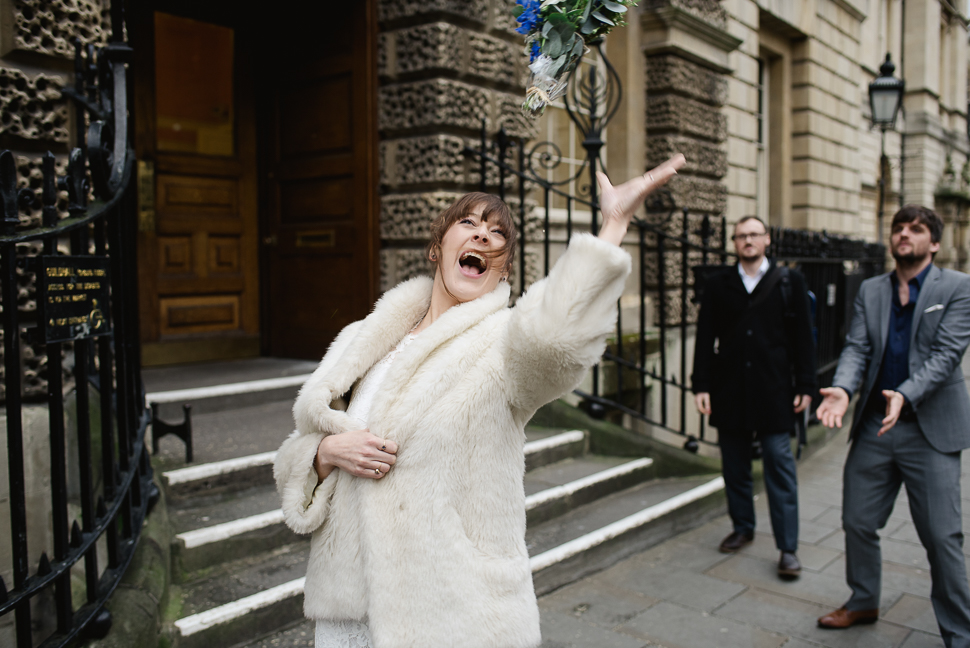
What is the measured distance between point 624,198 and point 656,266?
664 centimetres

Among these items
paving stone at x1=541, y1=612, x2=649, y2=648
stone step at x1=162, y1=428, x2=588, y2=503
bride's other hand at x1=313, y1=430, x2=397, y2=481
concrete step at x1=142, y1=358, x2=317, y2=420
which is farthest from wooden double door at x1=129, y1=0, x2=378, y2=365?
bride's other hand at x1=313, y1=430, x2=397, y2=481

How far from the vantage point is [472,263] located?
1.84 meters

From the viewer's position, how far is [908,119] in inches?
791

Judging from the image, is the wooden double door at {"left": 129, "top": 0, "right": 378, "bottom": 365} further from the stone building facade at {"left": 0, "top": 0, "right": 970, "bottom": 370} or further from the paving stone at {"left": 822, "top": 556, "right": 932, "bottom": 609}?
the paving stone at {"left": 822, "top": 556, "right": 932, "bottom": 609}

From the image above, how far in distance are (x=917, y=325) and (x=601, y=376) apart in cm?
339

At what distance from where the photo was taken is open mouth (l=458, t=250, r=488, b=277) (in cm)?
181

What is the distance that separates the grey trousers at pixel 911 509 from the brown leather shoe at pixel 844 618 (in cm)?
3

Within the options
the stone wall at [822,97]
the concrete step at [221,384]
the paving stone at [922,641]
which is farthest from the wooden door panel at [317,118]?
the stone wall at [822,97]

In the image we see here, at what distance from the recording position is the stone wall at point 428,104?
5.29 meters

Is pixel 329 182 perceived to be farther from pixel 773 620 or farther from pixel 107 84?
pixel 773 620

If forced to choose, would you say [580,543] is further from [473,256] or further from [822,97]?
[822,97]

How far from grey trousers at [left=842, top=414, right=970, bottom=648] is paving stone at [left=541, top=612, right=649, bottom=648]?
1.11m

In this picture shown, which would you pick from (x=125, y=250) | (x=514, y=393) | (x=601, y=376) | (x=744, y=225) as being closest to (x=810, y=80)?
(x=601, y=376)

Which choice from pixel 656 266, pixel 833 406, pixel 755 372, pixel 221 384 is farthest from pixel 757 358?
pixel 656 266
